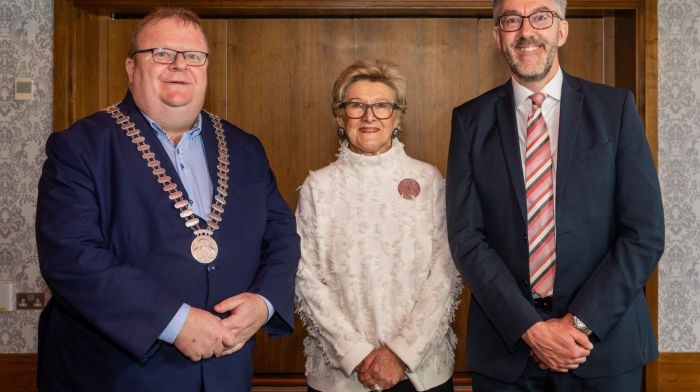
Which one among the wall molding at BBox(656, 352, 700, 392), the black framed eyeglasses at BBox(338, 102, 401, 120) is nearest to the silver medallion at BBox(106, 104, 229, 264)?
the black framed eyeglasses at BBox(338, 102, 401, 120)

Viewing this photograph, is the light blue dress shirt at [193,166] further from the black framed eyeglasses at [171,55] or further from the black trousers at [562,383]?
the black trousers at [562,383]

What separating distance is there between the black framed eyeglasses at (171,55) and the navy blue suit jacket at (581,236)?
0.92 m

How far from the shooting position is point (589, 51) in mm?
3906

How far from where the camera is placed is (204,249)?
6.75 feet

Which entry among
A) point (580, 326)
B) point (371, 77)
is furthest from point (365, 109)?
point (580, 326)

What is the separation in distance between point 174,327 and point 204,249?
9.7 inches

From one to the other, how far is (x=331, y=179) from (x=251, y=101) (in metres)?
1.51

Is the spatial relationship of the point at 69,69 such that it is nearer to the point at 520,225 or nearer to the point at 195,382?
the point at 195,382

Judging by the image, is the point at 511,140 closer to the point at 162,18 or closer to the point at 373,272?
the point at 373,272

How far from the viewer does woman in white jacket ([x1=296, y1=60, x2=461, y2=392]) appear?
2379 mm

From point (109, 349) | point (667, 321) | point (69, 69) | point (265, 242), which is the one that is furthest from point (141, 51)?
point (667, 321)

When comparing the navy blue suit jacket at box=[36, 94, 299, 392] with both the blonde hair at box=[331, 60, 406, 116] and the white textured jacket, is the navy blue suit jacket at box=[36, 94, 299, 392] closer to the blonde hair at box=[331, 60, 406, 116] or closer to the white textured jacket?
the white textured jacket

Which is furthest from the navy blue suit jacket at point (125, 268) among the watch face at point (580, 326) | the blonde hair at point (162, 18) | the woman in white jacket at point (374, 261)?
the watch face at point (580, 326)

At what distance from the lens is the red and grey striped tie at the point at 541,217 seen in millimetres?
2188
